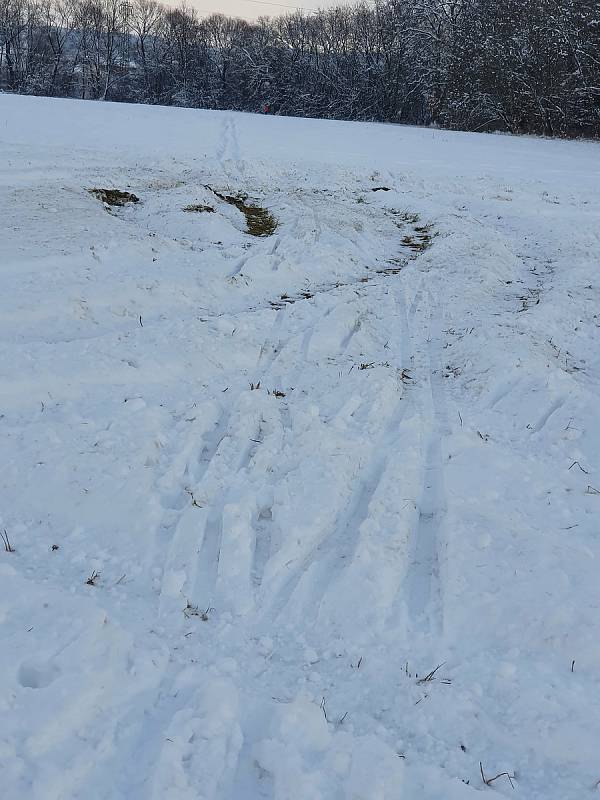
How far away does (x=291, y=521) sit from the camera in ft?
12.2

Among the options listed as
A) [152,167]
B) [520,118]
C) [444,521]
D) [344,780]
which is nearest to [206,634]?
[344,780]

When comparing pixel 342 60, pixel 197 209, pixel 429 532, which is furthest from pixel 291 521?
pixel 342 60

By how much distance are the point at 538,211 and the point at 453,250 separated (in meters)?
3.78

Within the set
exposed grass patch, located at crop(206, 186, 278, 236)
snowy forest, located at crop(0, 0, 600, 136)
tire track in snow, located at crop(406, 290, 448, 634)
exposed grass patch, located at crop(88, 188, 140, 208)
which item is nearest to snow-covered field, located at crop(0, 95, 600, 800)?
tire track in snow, located at crop(406, 290, 448, 634)

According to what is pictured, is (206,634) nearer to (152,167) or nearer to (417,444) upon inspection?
(417,444)

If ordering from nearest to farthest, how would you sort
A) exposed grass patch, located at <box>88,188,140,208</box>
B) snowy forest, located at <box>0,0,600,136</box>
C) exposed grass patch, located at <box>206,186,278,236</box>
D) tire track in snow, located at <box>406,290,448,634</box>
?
tire track in snow, located at <box>406,290,448,634</box> < exposed grass patch, located at <box>206,186,278,236</box> < exposed grass patch, located at <box>88,188,140,208</box> < snowy forest, located at <box>0,0,600,136</box>

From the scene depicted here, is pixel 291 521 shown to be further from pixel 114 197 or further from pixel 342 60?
pixel 342 60

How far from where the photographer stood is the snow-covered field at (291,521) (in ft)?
8.16

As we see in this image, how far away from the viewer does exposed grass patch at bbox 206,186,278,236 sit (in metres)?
9.88

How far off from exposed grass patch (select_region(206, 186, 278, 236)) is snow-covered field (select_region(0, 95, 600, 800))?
1.52 metres

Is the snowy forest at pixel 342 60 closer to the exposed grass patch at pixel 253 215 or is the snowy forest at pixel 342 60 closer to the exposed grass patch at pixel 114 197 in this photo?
the exposed grass patch at pixel 253 215

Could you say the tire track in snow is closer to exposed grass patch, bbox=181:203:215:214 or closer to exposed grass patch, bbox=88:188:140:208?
exposed grass patch, bbox=181:203:215:214

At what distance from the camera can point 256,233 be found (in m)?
9.72

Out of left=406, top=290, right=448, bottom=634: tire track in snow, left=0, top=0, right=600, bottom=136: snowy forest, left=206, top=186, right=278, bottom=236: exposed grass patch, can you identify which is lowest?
left=406, top=290, right=448, bottom=634: tire track in snow
